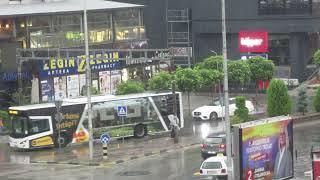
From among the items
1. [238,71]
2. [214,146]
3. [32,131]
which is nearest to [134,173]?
[214,146]

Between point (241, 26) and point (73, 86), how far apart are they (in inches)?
919

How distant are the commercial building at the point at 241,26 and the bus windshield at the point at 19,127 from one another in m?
35.8

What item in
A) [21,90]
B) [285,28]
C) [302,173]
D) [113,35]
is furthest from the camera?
[285,28]

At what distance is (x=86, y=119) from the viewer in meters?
49.5

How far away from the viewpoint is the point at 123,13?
72.9 metres

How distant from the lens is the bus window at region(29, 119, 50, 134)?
157 feet

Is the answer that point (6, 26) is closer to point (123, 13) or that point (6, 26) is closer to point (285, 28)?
point (123, 13)

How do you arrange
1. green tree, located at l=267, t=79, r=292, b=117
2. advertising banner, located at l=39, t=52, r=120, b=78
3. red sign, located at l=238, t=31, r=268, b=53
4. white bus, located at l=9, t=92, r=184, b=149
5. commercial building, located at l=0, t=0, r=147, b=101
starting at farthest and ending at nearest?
red sign, located at l=238, t=31, r=268, b=53, commercial building, located at l=0, t=0, r=147, b=101, advertising banner, located at l=39, t=52, r=120, b=78, green tree, located at l=267, t=79, r=292, b=117, white bus, located at l=9, t=92, r=184, b=149

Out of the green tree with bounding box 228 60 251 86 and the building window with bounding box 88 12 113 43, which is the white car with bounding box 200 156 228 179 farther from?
the building window with bounding box 88 12 113 43

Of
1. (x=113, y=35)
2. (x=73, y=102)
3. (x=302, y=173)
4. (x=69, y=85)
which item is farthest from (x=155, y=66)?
(x=302, y=173)

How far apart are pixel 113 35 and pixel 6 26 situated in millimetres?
11248

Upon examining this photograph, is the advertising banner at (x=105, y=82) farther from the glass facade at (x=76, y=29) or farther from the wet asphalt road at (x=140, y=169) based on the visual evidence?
the wet asphalt road at (x=140, y=169)

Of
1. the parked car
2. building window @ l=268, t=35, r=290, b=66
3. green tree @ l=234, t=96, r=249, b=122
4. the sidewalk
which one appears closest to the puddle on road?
the sidewalk

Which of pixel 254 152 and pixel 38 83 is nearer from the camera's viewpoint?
pixel 254 152
